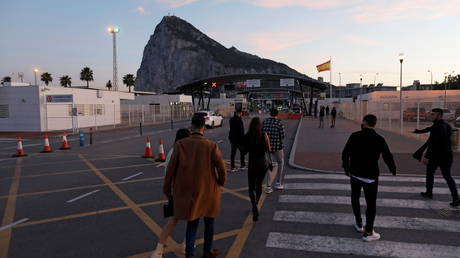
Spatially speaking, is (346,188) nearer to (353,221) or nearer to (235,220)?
(353,221)

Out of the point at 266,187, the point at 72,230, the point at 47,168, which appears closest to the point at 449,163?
the point at 266,187

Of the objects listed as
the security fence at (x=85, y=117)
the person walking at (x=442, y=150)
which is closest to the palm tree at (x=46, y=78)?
the security fence at (x=85, y=117)

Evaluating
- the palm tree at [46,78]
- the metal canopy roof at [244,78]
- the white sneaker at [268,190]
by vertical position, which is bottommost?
the white sneaker at [268,190]

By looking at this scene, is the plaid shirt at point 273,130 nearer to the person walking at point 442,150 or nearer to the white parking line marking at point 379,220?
the white parking line marking at point 379,220

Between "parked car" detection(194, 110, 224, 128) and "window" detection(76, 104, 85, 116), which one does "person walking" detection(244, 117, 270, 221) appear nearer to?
"parked car" detection(194, 110, 224, 128)

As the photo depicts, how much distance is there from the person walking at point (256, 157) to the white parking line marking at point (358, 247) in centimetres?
89

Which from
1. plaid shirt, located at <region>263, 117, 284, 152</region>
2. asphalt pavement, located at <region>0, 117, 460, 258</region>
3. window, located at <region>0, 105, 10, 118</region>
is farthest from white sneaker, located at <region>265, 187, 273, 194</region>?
window, located at <region>0, 105, 10, 118</region>

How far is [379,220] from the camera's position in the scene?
5.29 metres

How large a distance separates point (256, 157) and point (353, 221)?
6.05ft

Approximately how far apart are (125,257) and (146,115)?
3795 centimetres

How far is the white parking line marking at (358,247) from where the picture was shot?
13.4 feet

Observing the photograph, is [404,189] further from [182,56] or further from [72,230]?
[182,56]

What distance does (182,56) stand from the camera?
187875mm

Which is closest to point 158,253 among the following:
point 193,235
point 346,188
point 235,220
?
point 193,235
